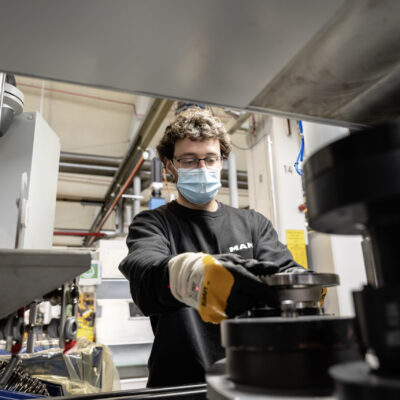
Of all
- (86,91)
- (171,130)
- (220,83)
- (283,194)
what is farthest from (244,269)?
(86,91)

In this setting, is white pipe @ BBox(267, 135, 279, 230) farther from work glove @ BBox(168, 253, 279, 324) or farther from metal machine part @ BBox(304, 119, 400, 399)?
metal machine part @ BBox(304, 119, 400, 399)

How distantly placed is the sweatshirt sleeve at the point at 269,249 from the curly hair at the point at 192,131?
12.8 inches

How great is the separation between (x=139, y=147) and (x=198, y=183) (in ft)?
6.90

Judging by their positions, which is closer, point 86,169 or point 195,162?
point 195,162

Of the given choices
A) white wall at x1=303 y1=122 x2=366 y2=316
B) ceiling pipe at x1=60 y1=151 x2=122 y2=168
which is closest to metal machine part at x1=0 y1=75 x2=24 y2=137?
white wall at x1=303 y1=122 x2=366 y2=316

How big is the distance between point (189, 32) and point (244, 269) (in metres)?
0.41

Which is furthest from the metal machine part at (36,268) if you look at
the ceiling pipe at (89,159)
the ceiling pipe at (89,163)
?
the ceiling pipe at (89,159)

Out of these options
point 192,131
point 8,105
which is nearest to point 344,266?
point 192,131

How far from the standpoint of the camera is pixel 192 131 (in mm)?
1199

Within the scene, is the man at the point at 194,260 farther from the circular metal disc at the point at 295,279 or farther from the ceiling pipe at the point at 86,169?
the ceiling pipe at the point at 86,169

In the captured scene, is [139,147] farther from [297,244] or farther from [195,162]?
[195,162]

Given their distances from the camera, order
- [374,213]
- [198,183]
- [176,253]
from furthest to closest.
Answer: [198,183]
[176,253]
[374,213]

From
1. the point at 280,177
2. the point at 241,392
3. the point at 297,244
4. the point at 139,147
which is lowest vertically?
the point at 241,392

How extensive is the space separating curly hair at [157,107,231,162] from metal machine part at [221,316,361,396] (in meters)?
0.88
